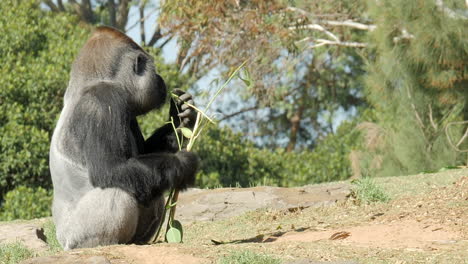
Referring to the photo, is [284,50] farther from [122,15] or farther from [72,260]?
[72,260]

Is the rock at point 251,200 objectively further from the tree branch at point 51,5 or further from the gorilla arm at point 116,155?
the tree branch at point 51,5

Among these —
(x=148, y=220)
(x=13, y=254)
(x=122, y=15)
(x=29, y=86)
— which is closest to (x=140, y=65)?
(x=148, y=220)

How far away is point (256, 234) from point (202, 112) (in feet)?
3.77

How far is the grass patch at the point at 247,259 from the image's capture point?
4535 millimetres

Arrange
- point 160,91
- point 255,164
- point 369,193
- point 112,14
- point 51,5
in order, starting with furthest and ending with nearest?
1. point 112,14
2. point 51,5
3. point 255,164
4. point 369,193
5. point 160,91

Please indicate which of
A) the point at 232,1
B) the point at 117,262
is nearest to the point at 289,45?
the point at 232,1

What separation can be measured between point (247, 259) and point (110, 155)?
1.33 meters

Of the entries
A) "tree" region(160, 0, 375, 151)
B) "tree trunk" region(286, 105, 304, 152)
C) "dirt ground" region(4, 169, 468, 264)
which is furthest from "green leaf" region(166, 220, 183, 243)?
"tree trunk" region(286, 105, 304, 152)

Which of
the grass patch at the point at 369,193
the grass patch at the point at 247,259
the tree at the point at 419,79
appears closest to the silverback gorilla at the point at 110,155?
the grass patch at the point at 247,259

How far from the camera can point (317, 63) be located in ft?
62.0

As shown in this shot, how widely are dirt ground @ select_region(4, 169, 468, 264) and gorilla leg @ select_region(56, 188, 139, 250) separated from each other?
1.65ft

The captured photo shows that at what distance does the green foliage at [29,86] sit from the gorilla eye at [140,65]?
551 centimetres

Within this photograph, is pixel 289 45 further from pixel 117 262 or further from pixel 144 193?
pixel 117 262

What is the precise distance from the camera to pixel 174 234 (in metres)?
5.80
